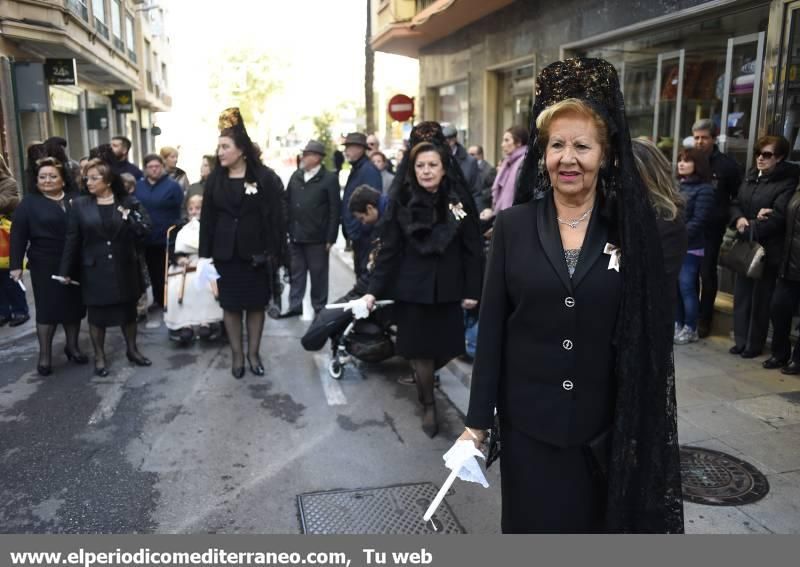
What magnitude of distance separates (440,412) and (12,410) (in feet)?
11.2

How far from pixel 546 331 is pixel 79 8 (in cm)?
2002

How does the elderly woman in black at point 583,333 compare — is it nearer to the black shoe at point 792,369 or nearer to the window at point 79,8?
the black shoe at point 792,369

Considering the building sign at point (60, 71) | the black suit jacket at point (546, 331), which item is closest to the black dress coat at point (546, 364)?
the black suit jacket at point (546, 331)

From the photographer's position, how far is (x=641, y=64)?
9422 mm

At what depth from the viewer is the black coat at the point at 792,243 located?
565 cm

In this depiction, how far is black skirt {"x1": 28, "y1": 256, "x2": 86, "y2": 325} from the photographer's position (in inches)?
249

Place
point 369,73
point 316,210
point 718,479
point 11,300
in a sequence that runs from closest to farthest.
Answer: point 718,479, point 11,300, point 316,210, point 369,73

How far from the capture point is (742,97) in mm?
7367

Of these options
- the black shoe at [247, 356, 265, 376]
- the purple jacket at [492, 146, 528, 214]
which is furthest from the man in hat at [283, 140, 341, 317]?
the black shoe at [247, 356, 265, 376]

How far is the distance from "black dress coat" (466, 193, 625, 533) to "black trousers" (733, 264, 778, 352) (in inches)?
182

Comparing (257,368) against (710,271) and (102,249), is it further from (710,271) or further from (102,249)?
(710,271)

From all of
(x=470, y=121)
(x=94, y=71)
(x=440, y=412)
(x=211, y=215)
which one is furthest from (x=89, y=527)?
(x=94, y=71)

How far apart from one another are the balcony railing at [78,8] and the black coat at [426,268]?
1534cm

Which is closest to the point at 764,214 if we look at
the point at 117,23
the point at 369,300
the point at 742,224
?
the point at 742,224
